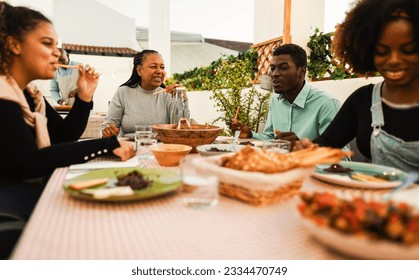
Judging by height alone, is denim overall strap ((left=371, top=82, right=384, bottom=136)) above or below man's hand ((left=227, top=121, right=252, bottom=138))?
above

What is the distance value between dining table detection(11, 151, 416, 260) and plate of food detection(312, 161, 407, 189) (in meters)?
0.26

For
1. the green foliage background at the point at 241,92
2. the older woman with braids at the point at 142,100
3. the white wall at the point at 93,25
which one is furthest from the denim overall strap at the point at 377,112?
the white wall at the point at 93,25

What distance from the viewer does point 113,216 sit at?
0.79 m

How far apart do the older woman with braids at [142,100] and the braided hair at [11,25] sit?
4.93 ft

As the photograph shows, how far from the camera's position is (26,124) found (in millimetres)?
1292

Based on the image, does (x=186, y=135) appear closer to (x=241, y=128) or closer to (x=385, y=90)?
(x=241, y=128)

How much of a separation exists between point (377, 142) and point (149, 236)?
4.07 feet

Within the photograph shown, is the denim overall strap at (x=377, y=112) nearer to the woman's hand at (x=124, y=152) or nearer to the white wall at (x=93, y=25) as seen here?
the woman's hand at (x=124, y=152)

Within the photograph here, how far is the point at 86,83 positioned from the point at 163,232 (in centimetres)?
166

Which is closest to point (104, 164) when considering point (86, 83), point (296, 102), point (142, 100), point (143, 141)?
point (143, 141)

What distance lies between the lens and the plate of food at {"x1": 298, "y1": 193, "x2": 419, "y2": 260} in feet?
1.73

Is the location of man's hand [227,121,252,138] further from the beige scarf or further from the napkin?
the beige scarf

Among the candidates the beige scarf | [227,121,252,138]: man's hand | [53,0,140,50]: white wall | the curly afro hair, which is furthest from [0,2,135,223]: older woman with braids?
[53,0,140,50]: white wall
